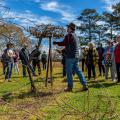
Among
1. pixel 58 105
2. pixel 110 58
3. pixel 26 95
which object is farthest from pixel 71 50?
pixel 58 105

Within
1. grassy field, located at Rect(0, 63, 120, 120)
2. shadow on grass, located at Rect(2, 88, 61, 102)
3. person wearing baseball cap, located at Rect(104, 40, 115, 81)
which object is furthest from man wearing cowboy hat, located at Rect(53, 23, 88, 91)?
person wearing baseball cap, located at Rect(104, 40, 115, 81)

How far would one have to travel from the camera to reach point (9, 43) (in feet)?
19.8

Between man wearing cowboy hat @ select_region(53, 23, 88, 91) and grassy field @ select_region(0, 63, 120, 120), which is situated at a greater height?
man wearing cowboy hat @ select_region(53, 23, 88, 91)

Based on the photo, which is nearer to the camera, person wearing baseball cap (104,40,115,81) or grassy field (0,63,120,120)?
grassy field (0,63,120,120)

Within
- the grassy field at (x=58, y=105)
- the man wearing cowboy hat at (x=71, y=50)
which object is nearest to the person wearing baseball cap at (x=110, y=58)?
the grassy field at (x=58, y=105)

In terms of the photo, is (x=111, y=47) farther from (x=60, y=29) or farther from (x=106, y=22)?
(x=106, y=22)

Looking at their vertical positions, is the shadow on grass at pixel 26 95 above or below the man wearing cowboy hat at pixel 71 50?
below

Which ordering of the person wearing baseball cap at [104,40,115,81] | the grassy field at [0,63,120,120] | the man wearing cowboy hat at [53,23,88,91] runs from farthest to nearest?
the person wearing baseball cap at [104,40,115,81]
the man wearing cowboy hat at [53,23,88,91]
the grassy field at [0,63,120,120]

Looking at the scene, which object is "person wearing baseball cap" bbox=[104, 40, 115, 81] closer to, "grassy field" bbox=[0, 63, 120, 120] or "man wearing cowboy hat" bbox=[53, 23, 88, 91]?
"grassy field" bbox=[0, 63, 120, 120]

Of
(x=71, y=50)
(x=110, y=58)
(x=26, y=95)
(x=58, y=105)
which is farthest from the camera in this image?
(x=110, y=58)

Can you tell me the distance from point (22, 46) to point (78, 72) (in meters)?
5.21

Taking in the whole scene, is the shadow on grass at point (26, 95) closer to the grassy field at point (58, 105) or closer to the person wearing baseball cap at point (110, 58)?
the grassy field at point (58, 105)

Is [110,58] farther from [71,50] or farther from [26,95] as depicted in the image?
[26,95]

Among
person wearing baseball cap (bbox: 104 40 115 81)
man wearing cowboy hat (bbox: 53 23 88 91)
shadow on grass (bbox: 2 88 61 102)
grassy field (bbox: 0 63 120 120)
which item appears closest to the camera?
grassy field (bbox: 0 63 120 120)
